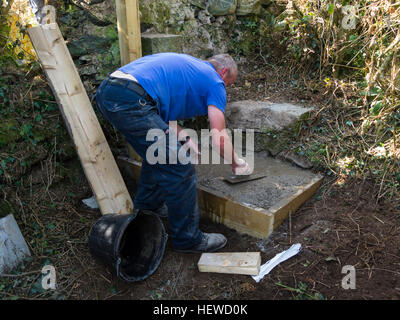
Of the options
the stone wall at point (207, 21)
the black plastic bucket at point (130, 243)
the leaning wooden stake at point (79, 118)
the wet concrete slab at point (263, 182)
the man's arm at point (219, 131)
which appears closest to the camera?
the black plastic bucket at point (130, 243)

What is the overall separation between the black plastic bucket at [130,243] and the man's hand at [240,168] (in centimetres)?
81

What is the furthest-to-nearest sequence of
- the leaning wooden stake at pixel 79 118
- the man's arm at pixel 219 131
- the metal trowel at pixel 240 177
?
the metal trowel at pixel 240 177 → the leaning wooden stake at pixel 79 118 → the man's arm at pixel 219 131

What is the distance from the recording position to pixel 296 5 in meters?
3.96

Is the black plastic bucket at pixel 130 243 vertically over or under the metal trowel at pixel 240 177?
under

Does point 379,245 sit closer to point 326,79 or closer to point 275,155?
point 275,155

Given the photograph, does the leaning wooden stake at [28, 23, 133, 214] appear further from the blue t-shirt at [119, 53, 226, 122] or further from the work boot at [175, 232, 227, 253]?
the work boot at [175, 232, 227, 253]

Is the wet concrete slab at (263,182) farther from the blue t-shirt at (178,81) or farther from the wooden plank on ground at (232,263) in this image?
the blue t-shirt at (178,81)

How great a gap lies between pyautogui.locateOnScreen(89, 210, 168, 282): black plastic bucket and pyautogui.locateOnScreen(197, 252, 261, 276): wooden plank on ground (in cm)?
36

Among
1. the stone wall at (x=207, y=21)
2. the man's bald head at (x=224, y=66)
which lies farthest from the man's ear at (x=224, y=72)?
the stone wall at (x=207, y=21)

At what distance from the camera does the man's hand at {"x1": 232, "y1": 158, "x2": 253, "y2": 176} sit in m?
2.86

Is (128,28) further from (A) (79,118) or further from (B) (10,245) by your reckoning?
(B) (10,245)

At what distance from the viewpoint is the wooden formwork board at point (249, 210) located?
8.48 ft

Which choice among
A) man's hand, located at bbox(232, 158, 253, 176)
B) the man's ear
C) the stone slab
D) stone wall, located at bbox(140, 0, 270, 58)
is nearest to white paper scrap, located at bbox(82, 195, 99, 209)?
the stone slab

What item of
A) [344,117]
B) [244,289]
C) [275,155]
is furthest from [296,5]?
[244,289]
